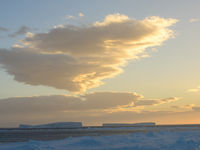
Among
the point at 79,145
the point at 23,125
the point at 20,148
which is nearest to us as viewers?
the point at 20,148

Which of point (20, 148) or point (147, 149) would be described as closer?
point (147, 149)

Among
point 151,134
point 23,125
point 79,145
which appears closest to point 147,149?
point 79,145

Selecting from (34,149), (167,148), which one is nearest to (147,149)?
(167,148)

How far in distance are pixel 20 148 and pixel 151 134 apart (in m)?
27.3

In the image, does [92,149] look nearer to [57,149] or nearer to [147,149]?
[57,149]

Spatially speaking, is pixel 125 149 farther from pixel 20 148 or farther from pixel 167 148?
pixel 20 148

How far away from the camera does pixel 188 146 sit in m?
34.3

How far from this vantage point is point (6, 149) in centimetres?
3588

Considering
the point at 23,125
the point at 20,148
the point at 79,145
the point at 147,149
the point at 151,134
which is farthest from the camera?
the point at 23,125

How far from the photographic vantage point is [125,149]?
112 feet

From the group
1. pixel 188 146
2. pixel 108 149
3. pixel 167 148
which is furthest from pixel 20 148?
pixel 188 146

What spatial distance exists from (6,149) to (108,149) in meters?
13.1

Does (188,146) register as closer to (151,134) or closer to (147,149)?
(147,149)

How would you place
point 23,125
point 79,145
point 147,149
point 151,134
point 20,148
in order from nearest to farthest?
1. point 147,149
2. point 20,148
3. point 79,145
4. point 151,134
5. point 23,125
